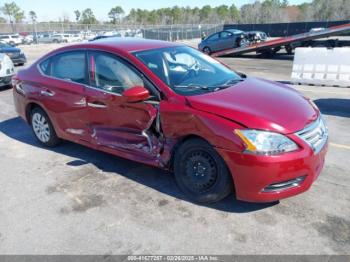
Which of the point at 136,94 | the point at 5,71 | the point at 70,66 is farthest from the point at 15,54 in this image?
the point at 136,94

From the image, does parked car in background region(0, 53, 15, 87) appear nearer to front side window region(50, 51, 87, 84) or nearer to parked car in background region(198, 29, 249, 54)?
front side window region(50, 51, 87, 84)

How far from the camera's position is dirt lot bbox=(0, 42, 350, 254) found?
3.04 meters

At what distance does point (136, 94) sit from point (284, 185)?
1799 mm

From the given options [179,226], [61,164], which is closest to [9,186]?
[61,164]

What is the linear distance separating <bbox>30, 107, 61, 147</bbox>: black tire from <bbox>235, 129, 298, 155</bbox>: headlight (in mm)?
3407

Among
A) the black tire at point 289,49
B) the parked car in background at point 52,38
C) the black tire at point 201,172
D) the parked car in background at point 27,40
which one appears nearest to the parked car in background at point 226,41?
the black tire at point 289,49

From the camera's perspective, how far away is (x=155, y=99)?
382cm

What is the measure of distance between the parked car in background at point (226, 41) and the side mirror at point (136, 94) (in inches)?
724

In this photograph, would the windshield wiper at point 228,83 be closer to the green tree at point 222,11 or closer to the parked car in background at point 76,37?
the parked car in background at point 76,37

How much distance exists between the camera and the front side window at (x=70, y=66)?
4641mm

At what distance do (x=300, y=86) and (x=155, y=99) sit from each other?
755 centimetres

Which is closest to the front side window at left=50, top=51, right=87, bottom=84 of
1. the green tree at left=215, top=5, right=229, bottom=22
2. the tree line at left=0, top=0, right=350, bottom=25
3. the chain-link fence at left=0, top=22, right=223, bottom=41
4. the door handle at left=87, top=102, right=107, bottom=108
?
the door handle at left=87, top=102, right=107, bottom=108

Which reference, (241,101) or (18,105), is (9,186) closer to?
(18,105)

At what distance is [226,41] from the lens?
21.6 m
